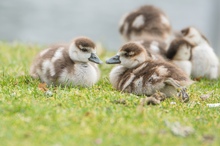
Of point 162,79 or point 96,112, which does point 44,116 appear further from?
point 162,79

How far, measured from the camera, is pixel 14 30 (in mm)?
17797

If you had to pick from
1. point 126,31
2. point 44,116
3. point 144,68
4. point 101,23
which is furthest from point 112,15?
point 44,116

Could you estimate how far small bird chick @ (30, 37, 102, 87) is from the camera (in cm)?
576

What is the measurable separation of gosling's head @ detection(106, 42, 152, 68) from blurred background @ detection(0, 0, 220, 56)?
34.7 feet

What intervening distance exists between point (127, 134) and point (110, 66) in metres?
3.77

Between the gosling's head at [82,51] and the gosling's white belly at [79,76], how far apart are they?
81 millimetres

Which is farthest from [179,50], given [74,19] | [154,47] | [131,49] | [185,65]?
[74,19]

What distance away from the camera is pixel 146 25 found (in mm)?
8477

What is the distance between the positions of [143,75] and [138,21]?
3.06 m

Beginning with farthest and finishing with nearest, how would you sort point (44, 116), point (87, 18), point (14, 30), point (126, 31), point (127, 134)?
point (87, 18) → point (14, 30) → point (126, 31) → point (44, 116) → point (127, 134)

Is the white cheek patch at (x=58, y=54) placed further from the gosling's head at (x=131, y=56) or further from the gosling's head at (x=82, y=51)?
the gosling's head at (x=131, y=56)

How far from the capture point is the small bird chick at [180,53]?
280 inches

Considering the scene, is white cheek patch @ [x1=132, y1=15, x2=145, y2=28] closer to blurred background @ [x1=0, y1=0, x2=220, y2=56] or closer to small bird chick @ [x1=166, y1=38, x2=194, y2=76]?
small bird chick @ [x1=166, y1=38, x2=194, y2=76]

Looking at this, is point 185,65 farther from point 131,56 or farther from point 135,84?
point 135,84
